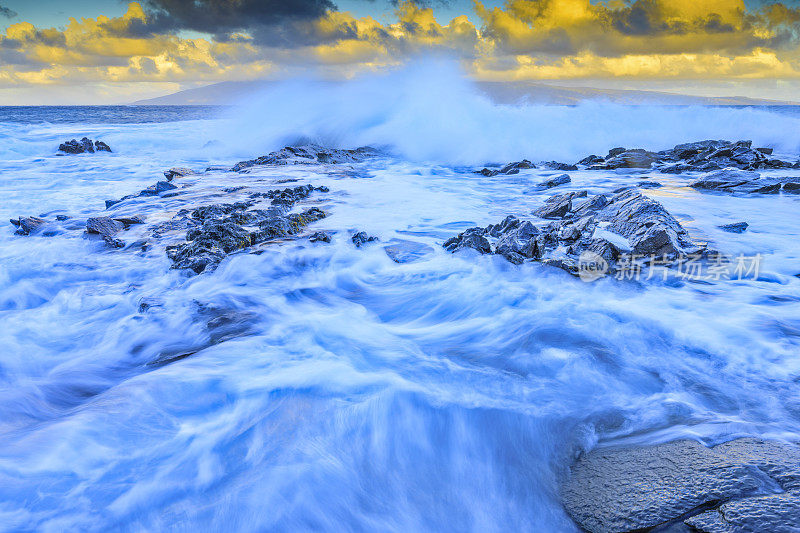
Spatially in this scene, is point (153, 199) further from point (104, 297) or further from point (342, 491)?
point (342, 491)

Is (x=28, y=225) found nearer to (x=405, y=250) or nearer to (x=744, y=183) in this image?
(x=405, y=250)

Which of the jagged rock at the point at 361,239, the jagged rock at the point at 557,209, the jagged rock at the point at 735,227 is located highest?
the jagged rock at the point at 557,209

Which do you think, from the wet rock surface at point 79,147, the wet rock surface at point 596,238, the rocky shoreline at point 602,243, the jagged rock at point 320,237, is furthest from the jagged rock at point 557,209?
the wet rock surface at point 79,147

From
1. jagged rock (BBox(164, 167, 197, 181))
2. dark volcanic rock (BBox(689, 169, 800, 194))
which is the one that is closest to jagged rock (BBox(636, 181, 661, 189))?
dark volcanic rock (BBox(689, 169, 800, 194))

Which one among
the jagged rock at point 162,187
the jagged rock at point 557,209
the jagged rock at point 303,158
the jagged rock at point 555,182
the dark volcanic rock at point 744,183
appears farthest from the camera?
the jagged rock at point 303,158

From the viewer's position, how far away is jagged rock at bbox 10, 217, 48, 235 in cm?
669

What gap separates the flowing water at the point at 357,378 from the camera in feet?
7.03

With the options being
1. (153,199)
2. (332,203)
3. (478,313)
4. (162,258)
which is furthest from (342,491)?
(153,199)

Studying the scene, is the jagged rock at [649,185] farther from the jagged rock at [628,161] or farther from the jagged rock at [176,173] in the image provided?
the jagged rock at [176,173]

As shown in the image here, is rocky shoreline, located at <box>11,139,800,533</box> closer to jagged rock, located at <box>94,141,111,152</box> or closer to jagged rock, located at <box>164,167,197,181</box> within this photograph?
jagged rock, located at <box>164,167,197,181</box>

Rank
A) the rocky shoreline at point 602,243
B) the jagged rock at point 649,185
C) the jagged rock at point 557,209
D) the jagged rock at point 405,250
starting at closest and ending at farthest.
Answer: the rocky shoreline at point 602,243
the jagged rock at point 405,250
the jagged rock at point 557,209
the jagged rock at point 649,185

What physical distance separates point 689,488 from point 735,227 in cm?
566

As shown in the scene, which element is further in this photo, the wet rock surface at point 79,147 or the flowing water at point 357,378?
the wet rock surface at point 79,147

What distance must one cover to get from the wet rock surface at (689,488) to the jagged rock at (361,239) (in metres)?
4.21
